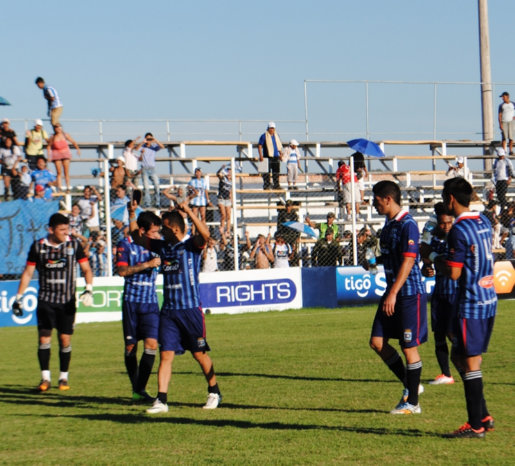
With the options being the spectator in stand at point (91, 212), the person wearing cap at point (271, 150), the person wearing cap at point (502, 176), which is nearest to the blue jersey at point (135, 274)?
the spectator in stand at point (91, 212)

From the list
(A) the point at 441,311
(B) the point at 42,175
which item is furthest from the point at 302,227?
(A) the point at 441,311

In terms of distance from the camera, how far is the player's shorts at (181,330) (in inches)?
362

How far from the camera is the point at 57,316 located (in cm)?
1150

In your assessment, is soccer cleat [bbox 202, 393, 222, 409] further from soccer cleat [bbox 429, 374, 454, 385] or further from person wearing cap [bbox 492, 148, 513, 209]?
person wearing cap [bbox 492, 148, 513, 209]

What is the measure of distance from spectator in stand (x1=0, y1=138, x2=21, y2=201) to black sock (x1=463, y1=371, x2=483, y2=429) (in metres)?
16.8

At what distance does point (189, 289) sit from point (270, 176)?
17.7 m

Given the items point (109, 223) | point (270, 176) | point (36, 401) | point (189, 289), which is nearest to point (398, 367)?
point (189, 289)

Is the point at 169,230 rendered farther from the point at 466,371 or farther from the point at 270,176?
the point at 270,176

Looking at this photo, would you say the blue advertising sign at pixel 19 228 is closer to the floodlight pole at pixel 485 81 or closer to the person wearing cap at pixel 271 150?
the person wearing cap at pixel 271 150

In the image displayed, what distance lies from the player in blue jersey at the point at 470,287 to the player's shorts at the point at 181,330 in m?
2.87

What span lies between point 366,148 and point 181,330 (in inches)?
751

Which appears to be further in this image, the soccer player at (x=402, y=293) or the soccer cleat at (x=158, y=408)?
the soccer cleat at (x=158, y=408)

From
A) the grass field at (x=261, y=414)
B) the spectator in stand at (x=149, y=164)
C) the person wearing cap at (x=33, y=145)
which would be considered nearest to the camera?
the grass field at (x=261, y=414)

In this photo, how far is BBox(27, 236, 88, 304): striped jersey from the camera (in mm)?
11406
